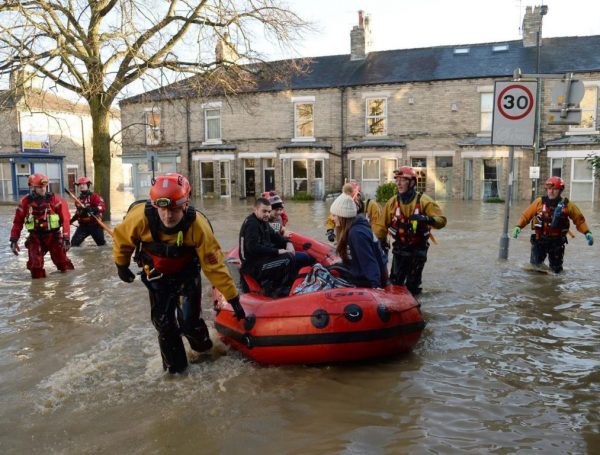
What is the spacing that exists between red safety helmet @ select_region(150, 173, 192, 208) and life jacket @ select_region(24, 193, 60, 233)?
5.81 meters

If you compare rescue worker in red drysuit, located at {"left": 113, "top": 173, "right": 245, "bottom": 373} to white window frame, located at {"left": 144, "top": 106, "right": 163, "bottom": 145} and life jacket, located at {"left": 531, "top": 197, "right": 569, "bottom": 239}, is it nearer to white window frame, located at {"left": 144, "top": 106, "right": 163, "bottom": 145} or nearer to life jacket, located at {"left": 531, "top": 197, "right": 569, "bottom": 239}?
life jacket, located at {"left": 531, "top": 197, "right": 569, "bottom": 239}

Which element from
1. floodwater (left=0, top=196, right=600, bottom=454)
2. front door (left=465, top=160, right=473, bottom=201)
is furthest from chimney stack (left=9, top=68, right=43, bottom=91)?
front door (left=465, top=160, right=473, bottom=201)

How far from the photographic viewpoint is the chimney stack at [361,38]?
31.9m

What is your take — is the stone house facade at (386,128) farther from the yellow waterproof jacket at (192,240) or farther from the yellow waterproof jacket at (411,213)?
the yellow waterproof jacket at (192,240)

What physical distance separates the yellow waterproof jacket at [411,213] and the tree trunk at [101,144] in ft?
41.6

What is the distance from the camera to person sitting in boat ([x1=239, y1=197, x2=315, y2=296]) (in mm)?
6438

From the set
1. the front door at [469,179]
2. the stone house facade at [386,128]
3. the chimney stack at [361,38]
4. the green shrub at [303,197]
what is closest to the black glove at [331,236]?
the stone house facade at [386,128]

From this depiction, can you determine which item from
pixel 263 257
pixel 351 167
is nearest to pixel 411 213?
pixel 263 257

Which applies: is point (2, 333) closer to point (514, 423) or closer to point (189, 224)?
point (189, 224)

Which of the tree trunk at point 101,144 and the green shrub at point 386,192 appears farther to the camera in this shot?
the green shrub at point 386,192

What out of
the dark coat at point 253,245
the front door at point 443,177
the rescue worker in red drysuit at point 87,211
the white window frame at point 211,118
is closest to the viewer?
the dark coat at point 253,245

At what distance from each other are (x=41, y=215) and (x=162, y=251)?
5752 millimetres

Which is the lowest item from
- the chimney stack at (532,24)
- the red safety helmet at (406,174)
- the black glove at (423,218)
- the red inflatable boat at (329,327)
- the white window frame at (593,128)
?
the red inflatable boat at (329,327)

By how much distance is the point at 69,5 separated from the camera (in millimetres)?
15758
